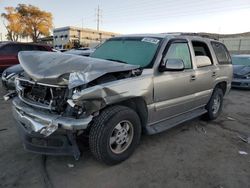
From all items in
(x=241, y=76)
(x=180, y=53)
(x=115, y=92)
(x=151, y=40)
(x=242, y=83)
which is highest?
(x=151, y=40)

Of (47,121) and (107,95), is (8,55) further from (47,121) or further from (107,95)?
(107,95)

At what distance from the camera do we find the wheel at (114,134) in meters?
2.95

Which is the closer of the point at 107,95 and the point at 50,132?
the point at 50,132

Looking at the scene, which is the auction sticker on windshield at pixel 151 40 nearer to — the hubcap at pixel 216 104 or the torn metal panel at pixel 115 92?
the torn metal panel at pixel 115 92

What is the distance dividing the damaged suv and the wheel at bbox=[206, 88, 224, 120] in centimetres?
98

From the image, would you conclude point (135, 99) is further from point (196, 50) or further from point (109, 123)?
point (196, 50)

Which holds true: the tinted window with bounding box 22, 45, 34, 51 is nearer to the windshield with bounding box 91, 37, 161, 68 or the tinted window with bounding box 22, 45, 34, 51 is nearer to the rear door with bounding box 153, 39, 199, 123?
the windshield with bounding box 91, 37, 161, 68

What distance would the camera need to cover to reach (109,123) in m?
2.98

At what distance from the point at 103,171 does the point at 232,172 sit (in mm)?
1785

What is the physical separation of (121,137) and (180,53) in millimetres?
1970

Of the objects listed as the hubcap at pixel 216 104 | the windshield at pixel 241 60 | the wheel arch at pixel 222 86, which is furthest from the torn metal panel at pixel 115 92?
the windshield at pixel 241 60

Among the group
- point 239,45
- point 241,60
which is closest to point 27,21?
point 239,45

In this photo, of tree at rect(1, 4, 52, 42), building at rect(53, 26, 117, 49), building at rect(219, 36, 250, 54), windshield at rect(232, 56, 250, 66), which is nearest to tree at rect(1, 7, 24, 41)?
tree at rect(1, 4, 52, 42)

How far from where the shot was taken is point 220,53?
5.59 m
